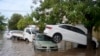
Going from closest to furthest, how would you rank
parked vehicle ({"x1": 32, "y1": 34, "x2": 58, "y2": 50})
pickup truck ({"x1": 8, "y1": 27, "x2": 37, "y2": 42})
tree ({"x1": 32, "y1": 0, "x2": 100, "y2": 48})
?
tree ({"x1": 32, "y1": 0, "x2": 100, "y2": 48}) < parked vehicle ({"x1": 32, "y1": 34, "x2": 58, "y2": 50}) < pickup truck ({"x1": 8, "y1": 27, "x2": 37, "y2": 42})

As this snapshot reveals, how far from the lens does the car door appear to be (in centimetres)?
2370

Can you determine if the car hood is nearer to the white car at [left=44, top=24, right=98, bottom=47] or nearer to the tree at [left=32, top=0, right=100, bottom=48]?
the white car at [left=44, top=24, right=98, bottom=47]

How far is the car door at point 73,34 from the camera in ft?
77.7

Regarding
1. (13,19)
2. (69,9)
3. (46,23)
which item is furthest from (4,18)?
(69,9)

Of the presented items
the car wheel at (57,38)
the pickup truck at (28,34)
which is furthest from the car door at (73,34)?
the pickup truck at (28,34)

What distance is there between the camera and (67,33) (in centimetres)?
2364

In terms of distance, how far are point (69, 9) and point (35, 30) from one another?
16.5 meters

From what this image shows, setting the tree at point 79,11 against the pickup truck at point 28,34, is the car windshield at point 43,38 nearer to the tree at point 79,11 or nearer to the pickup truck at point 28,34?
the tree at point 79,11

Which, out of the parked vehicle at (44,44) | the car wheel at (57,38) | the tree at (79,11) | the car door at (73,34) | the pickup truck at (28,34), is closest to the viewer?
the tree at (79,11)

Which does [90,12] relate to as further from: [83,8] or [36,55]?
[36,55]

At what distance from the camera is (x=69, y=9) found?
20.3m

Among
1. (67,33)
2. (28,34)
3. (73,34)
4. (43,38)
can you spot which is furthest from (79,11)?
(28,34)

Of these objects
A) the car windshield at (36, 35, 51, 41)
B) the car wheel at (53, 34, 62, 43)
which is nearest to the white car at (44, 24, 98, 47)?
the car wheel at (53, 34, 62, 43)

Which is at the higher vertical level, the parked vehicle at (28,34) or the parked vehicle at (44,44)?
the parked vehicle at (28,34)
